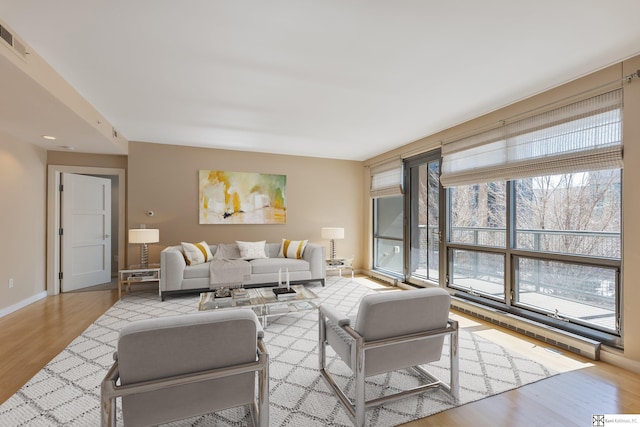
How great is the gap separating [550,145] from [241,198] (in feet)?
15.8

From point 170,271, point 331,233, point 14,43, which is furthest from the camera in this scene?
point 331,233

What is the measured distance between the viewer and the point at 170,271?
4.49m

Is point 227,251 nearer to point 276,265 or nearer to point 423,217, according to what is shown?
point 276,265

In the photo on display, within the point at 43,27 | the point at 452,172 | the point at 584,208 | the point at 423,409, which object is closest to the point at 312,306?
the point at 423,409

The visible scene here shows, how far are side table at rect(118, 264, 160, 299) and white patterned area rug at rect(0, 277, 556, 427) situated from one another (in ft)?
4.06

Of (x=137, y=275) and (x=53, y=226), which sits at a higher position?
(x=53, y=226)

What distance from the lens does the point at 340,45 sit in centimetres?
230

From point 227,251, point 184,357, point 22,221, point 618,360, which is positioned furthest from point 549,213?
point 22,221

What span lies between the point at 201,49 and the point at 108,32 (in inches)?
24.6

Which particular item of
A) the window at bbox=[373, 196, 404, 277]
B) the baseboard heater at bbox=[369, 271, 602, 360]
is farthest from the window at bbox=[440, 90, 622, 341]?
the window at bbox=[373, 196, 404, 277]

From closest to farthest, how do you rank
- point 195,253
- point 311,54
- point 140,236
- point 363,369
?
point 363,369 < point 311,54 < point 140,236 < point 195,253

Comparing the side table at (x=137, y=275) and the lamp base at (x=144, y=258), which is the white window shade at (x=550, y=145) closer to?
the side table at (x=137, y=275)

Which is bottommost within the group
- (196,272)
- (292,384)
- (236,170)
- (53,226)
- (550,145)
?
(292,384)

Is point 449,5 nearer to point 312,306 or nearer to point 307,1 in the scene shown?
point 307,1
